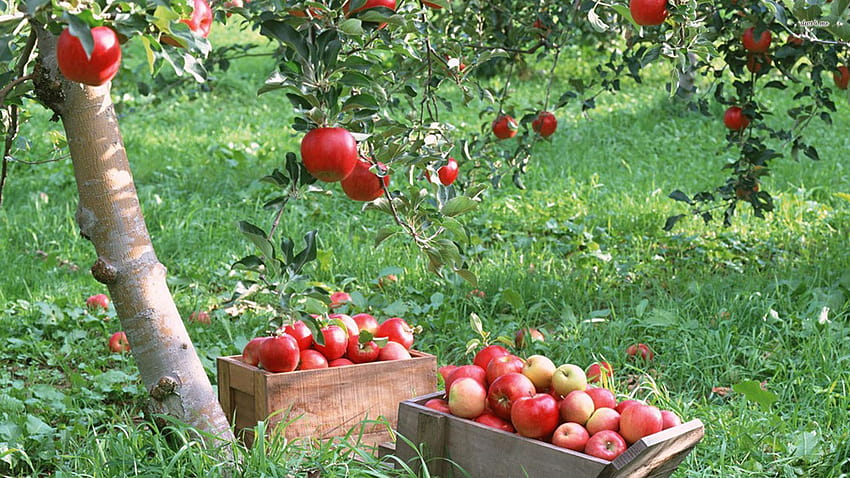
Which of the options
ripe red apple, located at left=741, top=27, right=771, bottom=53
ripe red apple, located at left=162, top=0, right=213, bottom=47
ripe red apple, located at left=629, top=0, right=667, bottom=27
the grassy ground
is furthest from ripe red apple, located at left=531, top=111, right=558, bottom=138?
ripe red apple, located at left=162, top=0, right=213, bottom=47

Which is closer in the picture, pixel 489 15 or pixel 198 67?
pixel 198 67

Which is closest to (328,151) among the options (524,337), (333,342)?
(333,342)

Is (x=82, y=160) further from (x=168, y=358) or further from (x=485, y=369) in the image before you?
(x=485, y=369)

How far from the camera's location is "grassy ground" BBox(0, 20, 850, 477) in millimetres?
2330

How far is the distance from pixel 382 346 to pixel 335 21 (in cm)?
109

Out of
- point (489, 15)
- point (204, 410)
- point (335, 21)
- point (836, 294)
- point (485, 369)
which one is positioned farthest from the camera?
point (489, 15)

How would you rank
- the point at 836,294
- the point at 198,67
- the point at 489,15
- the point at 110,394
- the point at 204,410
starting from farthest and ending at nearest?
the point at 489,15, the point at 836,294, the point at 110,394, the point at 204,410, the point at 198,67

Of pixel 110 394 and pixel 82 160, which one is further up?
pixel 82 160

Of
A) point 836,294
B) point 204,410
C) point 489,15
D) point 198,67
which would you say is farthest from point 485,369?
point 489,15

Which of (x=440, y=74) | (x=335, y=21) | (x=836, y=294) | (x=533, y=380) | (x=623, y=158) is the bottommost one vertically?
(x=623, y=158)

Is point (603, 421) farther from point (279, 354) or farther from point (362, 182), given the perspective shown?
point (279, 354)

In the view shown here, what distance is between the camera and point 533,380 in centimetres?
208

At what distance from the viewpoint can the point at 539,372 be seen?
81.6 inches

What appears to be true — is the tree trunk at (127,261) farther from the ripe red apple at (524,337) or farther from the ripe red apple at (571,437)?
the ripe red apple at (524,337)
